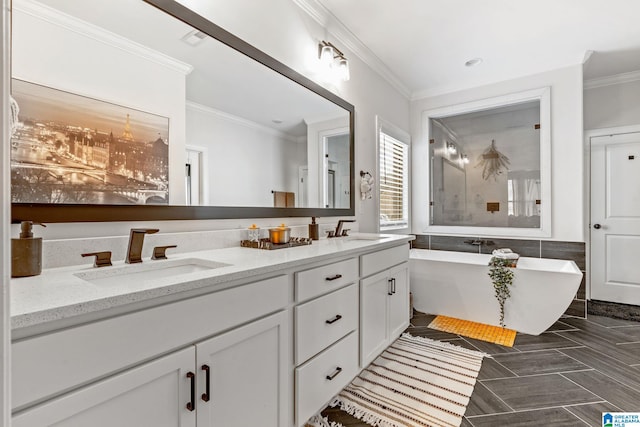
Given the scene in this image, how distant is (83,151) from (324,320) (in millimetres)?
1292

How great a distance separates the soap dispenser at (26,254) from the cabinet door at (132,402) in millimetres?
500

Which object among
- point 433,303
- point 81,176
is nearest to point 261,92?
point 81,176

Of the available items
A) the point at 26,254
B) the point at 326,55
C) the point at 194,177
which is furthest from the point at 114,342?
the point at 326,55

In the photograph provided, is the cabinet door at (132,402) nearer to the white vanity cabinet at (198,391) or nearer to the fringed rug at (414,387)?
the white vanity cabinet at (198,391)

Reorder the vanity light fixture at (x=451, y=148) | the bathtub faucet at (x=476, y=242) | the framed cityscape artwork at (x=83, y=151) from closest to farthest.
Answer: the framed cityscape artwork at (x=83, y=151) → the bathtub faucet at (x=476, y=242) → the vanity light fixture at (x=451, y=148)

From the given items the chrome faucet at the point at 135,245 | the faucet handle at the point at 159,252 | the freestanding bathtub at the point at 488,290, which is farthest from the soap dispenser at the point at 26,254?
the freestanding bathtub at the point at 488,290

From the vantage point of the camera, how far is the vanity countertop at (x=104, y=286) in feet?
2.35

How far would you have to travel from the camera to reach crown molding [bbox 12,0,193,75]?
43.9 inches

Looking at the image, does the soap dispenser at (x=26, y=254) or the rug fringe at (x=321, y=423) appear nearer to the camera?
the soap dispenser at (x=26, y=254)

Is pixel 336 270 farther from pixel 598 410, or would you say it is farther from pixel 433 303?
pixel 433 303

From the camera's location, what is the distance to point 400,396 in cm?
196

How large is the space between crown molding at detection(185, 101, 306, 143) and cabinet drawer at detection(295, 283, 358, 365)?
1125mm

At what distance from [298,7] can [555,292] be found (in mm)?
3223

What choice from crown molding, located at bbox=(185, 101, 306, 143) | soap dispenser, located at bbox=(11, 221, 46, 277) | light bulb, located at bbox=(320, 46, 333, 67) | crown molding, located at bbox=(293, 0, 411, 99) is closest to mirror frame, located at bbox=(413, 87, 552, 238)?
crown molding, located at bbox=(293, 0, 411, 99)
